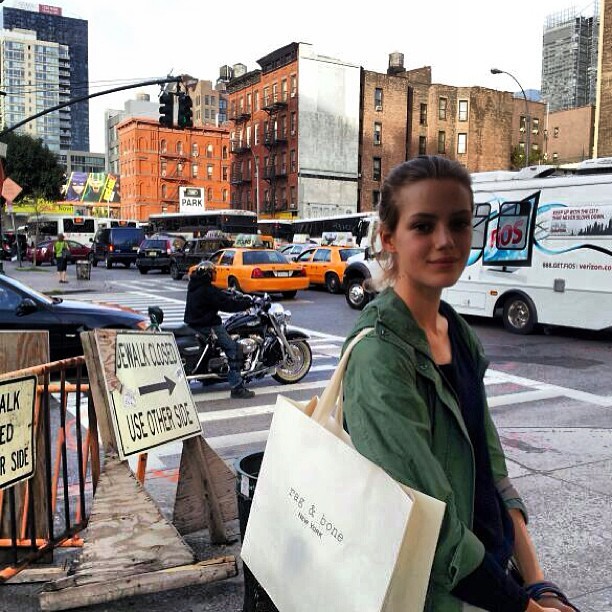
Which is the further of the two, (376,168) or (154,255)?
(376,168)

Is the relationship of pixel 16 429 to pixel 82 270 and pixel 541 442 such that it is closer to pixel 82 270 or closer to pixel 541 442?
pixel 541 442

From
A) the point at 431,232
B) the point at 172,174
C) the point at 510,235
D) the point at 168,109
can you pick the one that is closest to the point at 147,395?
the point at 431,232

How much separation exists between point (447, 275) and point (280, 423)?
0.60 m

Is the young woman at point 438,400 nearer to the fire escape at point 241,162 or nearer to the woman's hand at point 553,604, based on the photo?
the woman's hand at point 553,604

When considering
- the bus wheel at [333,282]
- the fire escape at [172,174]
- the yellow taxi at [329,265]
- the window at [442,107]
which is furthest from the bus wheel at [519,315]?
the fire escape at [172,174]

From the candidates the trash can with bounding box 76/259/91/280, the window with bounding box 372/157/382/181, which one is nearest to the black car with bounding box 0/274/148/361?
the trash can with bounding box 76/259/91/280

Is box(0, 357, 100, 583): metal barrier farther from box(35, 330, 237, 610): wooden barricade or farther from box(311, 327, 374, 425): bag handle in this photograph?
box(311, 327, 374, 425): bag handle

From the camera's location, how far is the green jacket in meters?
1.54

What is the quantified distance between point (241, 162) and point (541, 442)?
6957 centimetres

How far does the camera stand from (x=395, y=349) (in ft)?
5.36

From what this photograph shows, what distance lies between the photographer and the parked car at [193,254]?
101 ft

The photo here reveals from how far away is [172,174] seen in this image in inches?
3836

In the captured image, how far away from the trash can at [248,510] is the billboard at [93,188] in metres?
111

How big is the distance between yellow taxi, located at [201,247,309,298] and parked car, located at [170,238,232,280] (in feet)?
24.1
